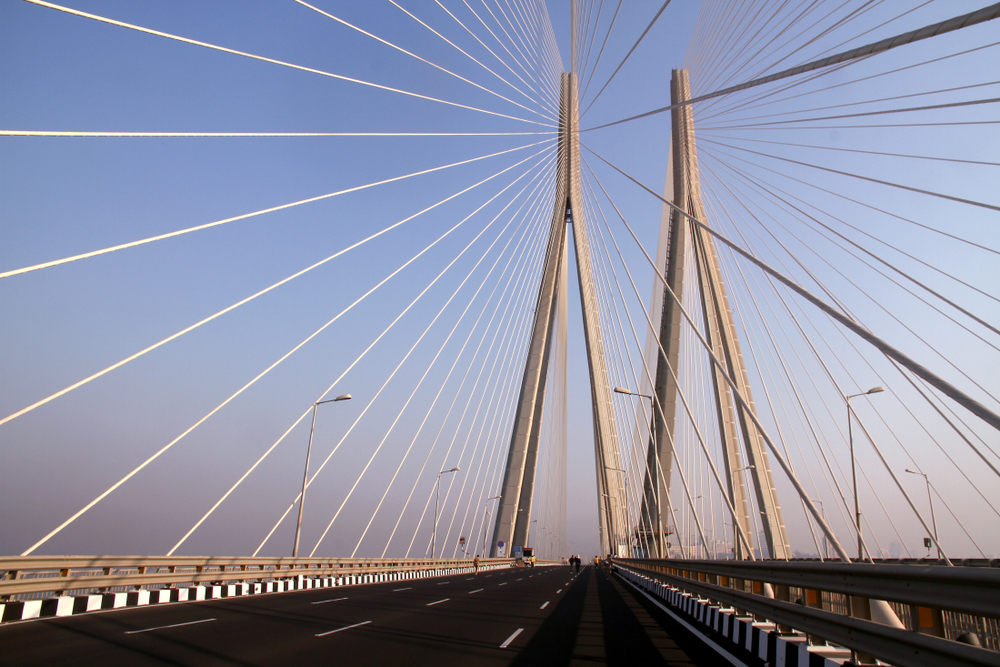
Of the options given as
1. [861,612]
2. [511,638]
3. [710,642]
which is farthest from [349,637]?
[861,612]

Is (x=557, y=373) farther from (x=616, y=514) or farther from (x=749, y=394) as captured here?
(x=749, y=394)

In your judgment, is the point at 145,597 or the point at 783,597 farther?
the point at 145,597

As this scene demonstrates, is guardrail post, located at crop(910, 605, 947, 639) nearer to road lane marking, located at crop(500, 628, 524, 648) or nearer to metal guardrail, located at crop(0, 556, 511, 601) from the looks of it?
road lane marking, located at crop(500, 628, 524, 648)

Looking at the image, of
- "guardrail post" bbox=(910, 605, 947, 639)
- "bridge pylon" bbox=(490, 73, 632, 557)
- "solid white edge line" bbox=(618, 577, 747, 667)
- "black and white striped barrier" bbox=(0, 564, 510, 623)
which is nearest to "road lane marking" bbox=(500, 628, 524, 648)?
"solid white edge line" bbox=(618, 577, 747, 667)

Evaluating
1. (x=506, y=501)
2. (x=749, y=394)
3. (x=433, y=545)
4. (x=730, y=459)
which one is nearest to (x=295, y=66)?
(x=749, y=394)

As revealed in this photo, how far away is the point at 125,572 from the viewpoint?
1270 centimetres

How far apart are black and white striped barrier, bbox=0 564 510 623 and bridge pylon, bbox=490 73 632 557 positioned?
12.2 m

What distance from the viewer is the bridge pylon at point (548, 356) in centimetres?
2916

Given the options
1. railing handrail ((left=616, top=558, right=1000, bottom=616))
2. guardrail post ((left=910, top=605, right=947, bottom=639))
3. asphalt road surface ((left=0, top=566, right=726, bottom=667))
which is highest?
railing handrail ((left=616, top=558, right=1000, bottom=616))

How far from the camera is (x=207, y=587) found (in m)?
14.6

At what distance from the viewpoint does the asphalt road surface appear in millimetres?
6633

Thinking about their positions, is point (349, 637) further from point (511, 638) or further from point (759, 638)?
point (759, 638)

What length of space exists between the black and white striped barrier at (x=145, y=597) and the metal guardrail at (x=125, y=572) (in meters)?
0.19

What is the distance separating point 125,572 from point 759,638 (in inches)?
451
